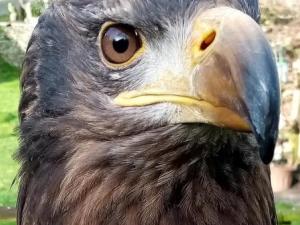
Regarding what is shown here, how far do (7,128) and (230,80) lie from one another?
15.6 meters

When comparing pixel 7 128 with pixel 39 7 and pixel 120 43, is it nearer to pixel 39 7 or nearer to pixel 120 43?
pixel 39 7

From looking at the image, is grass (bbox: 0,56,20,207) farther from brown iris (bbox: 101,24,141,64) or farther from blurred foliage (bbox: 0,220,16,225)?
brown iris (bbox: 101,24,141,64)

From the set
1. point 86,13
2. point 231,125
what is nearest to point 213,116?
point 231,125

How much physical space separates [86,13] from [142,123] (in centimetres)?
54

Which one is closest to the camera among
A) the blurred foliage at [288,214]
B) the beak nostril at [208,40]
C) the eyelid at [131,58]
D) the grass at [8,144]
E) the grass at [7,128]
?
the beak nostril at [208,40]

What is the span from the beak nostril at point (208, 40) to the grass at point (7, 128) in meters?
6.77

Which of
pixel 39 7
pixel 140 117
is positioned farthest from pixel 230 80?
pixel 39 7

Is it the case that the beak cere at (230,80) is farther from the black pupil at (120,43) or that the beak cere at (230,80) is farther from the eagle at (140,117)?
the black pupil at (120,43)

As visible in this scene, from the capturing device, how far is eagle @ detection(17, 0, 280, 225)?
265 centimetres

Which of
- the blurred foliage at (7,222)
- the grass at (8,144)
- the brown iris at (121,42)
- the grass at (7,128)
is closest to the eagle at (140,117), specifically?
the brown iris at (121,42)

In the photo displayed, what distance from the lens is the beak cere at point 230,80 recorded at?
2387 mm

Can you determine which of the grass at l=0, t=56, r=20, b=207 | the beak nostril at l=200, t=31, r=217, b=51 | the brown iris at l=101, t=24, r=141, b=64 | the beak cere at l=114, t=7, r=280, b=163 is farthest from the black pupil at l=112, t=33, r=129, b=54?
the grass at l=0, t=56, r=20, b=207

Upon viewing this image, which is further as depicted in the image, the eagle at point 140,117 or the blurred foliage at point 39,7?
the blurred foliage at point 39,7

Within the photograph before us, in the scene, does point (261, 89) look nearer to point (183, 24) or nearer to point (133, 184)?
point (183, 24)
